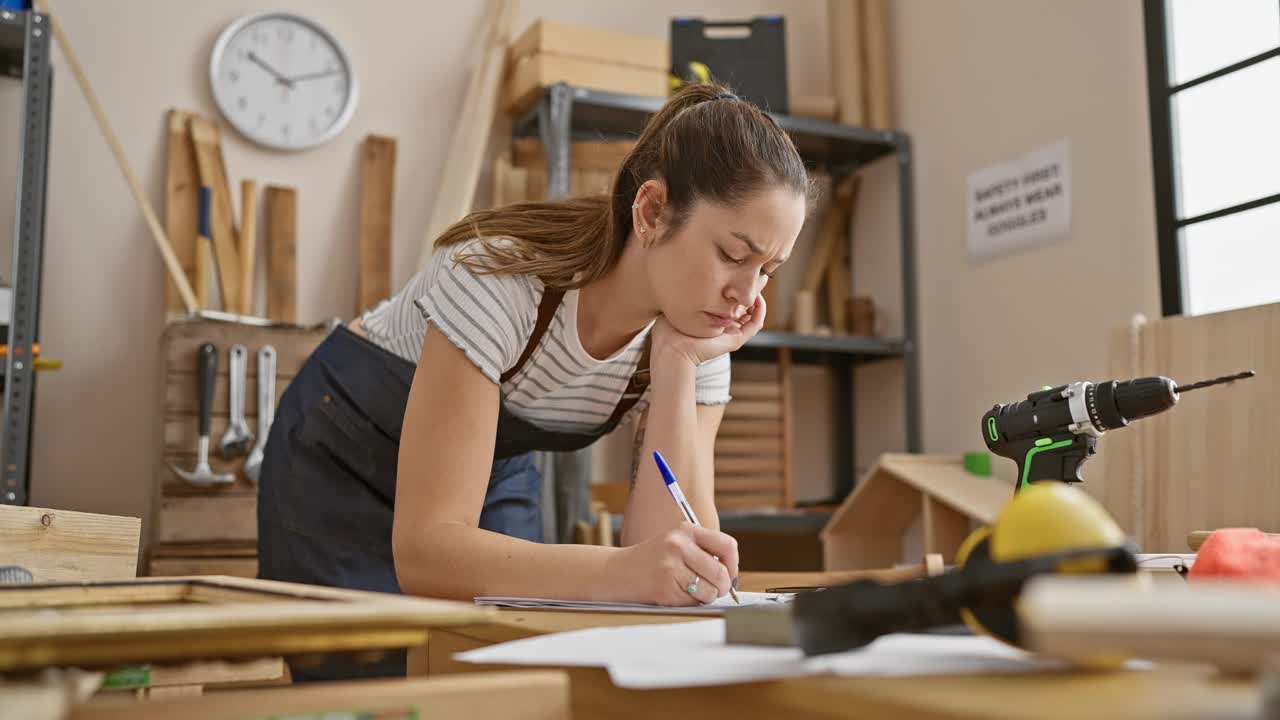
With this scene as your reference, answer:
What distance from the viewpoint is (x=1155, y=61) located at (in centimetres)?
257

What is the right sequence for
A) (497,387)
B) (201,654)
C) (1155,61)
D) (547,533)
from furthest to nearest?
(547,533), (1155,61), (497,387), (201,654)

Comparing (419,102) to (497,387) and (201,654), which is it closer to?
(497,387)

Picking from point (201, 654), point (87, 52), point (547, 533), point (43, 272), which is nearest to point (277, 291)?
point (43, 272)

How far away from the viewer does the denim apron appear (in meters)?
1.36

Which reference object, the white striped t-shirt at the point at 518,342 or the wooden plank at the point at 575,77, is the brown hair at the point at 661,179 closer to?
the white striped t-shirt at the point at 518,342

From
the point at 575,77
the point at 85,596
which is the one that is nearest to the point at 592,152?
the point at 575,77

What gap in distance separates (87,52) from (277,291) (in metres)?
0.76

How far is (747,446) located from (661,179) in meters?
1.95

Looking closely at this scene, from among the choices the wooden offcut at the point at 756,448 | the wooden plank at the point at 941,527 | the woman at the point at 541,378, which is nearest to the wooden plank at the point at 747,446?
the wooden offcut at the point at 756,448

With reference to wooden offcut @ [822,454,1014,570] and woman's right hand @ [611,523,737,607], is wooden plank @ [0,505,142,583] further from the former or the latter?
wooden offcut @ [822,454,1014,570]

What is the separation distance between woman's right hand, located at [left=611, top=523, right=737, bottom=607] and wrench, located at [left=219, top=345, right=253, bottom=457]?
73.8 inches

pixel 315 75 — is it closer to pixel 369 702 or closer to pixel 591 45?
pixel 591 45

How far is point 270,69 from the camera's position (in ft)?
9.68

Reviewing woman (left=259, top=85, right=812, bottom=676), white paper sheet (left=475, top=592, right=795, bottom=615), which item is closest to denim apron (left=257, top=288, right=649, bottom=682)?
woman (left=259, top=85, right=812, bottom=676)
